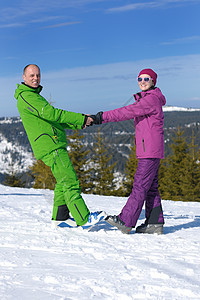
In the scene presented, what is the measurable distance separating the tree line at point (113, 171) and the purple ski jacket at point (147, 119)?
26.1 m

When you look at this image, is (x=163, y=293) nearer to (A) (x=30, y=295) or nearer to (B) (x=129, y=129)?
(A) (x=30, y=295)

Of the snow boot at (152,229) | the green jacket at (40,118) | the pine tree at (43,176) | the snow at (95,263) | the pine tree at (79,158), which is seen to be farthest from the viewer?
the pine tree at (79,158)

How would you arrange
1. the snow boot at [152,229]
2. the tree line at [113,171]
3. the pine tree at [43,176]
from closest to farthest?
the snow boot at [152,229]
the pine tree at [43,176]
the tree line at [113,171]

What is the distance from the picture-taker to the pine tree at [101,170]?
108 ft

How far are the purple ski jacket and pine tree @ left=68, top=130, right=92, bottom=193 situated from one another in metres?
27.5

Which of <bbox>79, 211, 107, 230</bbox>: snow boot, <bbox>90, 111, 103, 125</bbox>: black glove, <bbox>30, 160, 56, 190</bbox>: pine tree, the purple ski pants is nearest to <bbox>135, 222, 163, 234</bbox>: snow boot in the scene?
the purple ski pants

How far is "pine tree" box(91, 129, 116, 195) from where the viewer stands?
3306 cm

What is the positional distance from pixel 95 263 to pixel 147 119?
2.04 metres

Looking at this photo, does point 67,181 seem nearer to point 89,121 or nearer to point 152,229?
point 89,121

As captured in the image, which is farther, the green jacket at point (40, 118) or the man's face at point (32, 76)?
the man's face at point (32, 76)

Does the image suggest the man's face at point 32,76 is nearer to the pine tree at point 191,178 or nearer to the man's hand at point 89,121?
the man's hand at point 89,121

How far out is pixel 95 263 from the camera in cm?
316

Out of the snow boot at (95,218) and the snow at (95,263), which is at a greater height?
the snow boot at (95,218)

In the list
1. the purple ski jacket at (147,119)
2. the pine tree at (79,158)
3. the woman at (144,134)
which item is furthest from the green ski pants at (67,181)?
the pine tree at (79,158)
